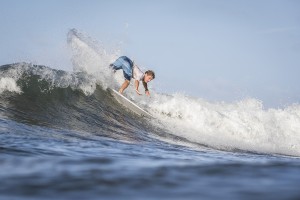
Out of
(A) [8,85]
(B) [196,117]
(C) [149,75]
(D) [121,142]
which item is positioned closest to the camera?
(D) [121,142]

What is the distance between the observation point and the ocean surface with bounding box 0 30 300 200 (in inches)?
60.4

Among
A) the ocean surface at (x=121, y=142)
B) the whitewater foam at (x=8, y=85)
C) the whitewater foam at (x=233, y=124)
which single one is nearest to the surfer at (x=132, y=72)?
the ocean surface at (x=121, y=142)

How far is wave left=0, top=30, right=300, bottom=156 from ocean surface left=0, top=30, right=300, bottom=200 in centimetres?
4

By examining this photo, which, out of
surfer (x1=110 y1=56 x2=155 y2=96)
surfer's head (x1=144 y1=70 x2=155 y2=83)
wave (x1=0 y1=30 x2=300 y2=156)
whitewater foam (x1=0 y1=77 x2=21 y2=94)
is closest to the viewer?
wave (x1=0 y1=30 x2=300 y2=156)

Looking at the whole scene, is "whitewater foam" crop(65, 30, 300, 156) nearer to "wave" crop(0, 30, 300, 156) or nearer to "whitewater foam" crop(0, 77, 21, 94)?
"wave" crop(0, 30, 300, 156)

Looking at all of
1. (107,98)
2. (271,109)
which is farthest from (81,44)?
(271,109)

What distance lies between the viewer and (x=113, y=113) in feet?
34.2

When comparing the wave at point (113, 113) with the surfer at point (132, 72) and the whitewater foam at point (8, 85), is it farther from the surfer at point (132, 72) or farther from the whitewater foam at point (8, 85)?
the surfer at point (132, 72)

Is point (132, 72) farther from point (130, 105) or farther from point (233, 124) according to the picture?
→ point (233, 124)

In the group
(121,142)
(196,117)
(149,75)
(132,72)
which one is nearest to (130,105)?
(132,72)

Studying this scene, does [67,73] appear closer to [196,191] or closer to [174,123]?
[174,123]

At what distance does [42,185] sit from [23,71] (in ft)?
32.1

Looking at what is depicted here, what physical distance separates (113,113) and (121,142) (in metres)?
5.03

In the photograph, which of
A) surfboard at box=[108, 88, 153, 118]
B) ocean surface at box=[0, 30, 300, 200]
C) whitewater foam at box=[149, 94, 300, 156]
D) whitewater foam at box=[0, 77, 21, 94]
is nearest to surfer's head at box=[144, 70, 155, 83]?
surfboard at box=[108, 88, 153, 118]
